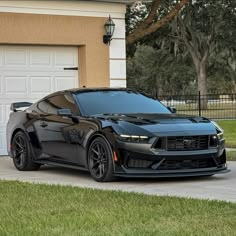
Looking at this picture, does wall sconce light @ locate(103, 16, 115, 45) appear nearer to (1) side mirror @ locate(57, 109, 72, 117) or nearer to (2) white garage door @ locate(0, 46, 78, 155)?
(2) white garage door @ locate(0, 46, 78, 155)

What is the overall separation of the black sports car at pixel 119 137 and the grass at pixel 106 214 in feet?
3.47

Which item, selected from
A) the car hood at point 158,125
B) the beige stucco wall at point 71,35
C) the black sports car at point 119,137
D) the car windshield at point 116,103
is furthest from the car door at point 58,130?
the beige stucco wall at point 71,35

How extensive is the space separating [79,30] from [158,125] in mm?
5680

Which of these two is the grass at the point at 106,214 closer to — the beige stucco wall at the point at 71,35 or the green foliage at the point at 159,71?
the beige stucco wall at the point at 71,35

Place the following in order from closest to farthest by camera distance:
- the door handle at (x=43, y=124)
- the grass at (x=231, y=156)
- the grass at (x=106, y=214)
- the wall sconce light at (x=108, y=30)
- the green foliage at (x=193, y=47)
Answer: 1. the grass at (x=106, y=214)
2. the door handle at (x=43, y=124)
3. the grass at (x=231, y=156)
4. the wall sconce light at (x=108, y=30)
5. the green foliage at (x=193, y=47)

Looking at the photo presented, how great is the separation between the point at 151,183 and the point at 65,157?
1637mm

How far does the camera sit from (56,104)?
424 inches

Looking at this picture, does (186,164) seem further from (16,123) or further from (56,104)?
(16,123)

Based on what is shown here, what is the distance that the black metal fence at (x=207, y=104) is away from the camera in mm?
28206

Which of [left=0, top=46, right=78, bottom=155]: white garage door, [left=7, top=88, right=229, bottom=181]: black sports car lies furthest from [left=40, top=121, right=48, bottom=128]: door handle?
[left=0, top=46, right=78, bottom=155]: white garage door

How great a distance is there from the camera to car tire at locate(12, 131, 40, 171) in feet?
36.4

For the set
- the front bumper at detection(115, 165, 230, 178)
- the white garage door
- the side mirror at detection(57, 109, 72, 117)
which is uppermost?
the white garage door

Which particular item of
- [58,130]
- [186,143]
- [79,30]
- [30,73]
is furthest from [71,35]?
[186,143]

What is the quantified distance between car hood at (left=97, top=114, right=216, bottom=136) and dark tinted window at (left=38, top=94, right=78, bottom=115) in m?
0.80
